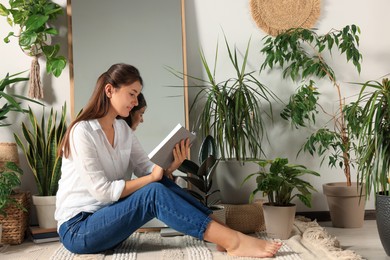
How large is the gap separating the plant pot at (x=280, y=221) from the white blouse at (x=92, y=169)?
2.96 ft

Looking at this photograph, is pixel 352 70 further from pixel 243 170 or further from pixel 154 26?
pixel 154 26

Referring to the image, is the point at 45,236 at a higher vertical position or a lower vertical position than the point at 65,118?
lower

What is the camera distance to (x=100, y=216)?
9.41 ft

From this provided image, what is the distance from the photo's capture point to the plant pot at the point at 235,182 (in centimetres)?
362

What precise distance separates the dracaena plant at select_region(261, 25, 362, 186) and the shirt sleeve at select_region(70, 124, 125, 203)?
145cm

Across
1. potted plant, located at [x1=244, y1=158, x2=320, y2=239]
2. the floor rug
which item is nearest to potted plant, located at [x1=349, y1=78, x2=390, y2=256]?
the floor rug

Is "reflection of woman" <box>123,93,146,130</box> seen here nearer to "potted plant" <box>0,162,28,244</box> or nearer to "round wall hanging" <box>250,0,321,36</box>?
"potted plant" <box>0,162,28,244</box>

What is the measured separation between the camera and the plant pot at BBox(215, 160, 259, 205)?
3619 millimetres

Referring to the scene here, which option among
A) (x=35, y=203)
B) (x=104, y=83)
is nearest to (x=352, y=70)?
(x=104, y=83)

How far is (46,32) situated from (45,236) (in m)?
1.31

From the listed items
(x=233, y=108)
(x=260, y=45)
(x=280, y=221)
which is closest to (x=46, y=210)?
(x=233, y=108)

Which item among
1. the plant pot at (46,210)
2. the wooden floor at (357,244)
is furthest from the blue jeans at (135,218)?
the plant pot at (46,210)

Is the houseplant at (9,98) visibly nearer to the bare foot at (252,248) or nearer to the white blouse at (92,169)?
the white blouse at (92,169)

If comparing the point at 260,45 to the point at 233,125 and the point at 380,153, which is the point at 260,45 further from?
the point at 380,153
